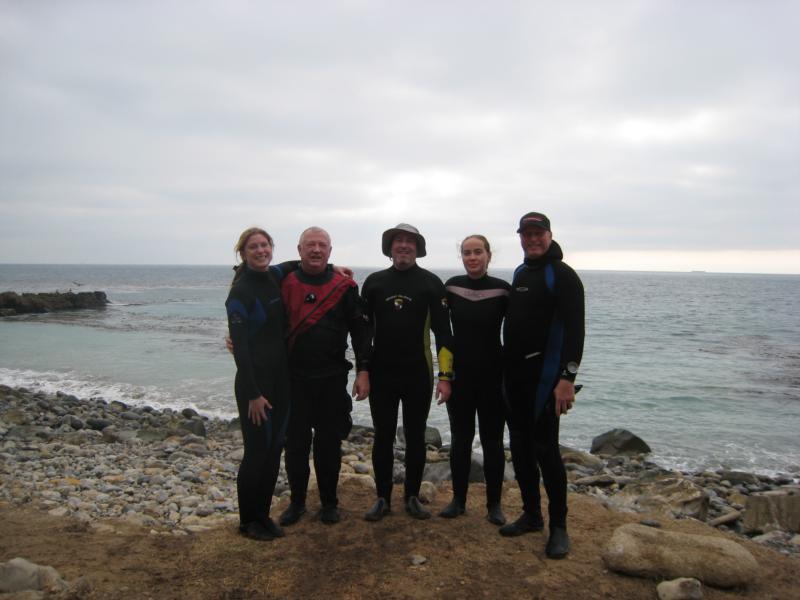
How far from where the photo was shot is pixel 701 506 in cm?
605

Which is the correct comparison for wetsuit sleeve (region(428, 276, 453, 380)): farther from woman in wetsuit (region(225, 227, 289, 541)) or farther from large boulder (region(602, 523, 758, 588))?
large boulder (region(602, 523, 758, 588))

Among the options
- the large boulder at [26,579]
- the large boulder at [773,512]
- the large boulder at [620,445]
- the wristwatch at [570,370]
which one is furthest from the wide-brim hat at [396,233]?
the large boulder at [620,445]

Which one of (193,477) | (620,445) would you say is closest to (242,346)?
(193,477)

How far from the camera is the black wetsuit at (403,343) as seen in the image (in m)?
4.40

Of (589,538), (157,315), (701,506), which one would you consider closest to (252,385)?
(589,538)

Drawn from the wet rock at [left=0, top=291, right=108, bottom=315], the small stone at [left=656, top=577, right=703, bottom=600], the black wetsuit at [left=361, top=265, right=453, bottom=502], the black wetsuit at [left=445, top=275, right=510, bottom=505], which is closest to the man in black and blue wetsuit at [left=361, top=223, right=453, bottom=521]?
the black wetsuit at [left=361, top=265, right=453, bottom=502]

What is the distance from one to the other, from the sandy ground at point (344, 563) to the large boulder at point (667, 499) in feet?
4.97

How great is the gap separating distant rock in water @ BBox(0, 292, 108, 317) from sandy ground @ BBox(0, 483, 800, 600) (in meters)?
36.0

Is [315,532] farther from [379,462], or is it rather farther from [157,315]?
[157,315]

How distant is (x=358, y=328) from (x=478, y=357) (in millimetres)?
984

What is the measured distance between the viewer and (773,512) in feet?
19.4

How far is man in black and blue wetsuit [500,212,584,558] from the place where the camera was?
3.87 metres

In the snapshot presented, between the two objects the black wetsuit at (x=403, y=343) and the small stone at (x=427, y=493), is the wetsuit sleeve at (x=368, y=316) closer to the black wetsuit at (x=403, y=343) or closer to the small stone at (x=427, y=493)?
the black wetsuit at (x=403, y=343)

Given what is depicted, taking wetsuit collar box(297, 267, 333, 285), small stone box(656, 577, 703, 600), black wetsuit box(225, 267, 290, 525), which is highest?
wetsuit collar box(297, 267, 333, 285)
